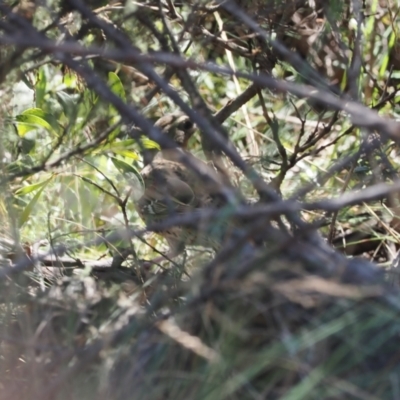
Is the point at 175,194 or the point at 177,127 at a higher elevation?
the point at 177,127

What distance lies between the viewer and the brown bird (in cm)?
138

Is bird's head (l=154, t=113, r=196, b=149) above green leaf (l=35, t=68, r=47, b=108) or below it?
above

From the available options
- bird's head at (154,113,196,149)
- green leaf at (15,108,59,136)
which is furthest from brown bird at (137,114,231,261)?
green leaf at (15,108,59,136)

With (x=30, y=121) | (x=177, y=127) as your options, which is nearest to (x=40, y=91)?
(x=30, y=121)

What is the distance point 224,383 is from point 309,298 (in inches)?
6.1

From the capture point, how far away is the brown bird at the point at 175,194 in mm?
1377

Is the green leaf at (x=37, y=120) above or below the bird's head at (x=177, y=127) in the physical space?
below

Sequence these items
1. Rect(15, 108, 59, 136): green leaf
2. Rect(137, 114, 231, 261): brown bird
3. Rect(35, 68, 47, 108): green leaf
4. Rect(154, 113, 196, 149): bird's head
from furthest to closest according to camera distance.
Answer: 1. Rect(154, 113, 196, 149): bird's head
2. Rect(35, 68, 47, 108): green leaf
3. Rect(15, 108, 59, 136): green leaf
4. Rect(137, 114, 231, 261): brown bird

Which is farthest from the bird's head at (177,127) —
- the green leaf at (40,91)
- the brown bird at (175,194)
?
the green leaf at (40,91)

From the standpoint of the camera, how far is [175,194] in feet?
5.56

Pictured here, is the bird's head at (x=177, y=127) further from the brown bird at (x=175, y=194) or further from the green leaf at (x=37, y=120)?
the green leaf at (x=37, y=120)

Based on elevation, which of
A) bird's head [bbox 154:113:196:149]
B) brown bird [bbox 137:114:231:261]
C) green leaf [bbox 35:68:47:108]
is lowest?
brown bird [bbox 137:114:231:261]

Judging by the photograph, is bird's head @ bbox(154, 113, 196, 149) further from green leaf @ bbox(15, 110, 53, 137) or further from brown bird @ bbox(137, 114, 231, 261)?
green leaf @ bbox(15, 110, 53, 137)

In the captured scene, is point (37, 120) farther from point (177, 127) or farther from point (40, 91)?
point (177, 127)
